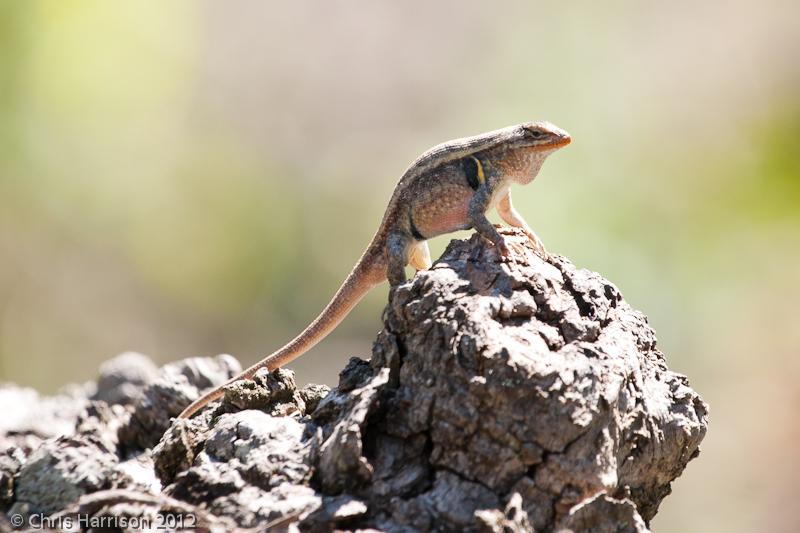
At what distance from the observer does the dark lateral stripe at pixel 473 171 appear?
5.64 metres

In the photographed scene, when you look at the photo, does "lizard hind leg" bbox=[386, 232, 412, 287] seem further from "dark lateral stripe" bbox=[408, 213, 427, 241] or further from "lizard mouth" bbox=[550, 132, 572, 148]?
"lizard mouth" bbox=[550, 132, 572, 148]

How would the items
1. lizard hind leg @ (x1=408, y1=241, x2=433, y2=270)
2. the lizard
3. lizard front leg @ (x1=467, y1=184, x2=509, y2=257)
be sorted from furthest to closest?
1. lizard hind leg @ (x1=408, y1=241, x2=433, y2=270)
2. the lizard
3. lizard front leg @ (x1=467, y1=184, x2=509, y2=257)

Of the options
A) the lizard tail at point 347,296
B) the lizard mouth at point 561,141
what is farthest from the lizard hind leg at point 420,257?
the lizard mouth at point 561,141

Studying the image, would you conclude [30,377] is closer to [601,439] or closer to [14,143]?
[14,143]

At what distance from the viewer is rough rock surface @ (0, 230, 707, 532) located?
10.6 ft

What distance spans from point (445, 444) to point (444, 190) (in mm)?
2564

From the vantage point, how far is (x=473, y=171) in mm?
5664

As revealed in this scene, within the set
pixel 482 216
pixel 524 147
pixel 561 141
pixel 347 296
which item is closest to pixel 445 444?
pixel 482 216

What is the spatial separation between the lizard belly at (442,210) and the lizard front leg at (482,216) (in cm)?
11

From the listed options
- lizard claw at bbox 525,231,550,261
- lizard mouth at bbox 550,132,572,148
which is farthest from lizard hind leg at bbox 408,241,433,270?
lizard mouth at bbox 550,132,572,148

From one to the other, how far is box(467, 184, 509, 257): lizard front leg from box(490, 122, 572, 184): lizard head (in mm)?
257

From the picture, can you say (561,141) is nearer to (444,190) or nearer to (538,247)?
(444,190)

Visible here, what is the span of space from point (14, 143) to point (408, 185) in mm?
12476

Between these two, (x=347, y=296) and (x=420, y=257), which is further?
(x=420, y=257)
